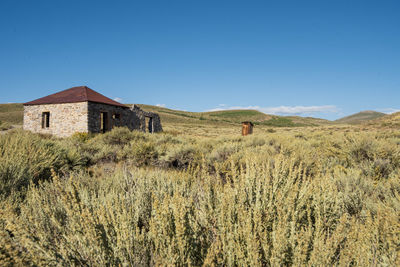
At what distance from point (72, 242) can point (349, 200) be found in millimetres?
3361

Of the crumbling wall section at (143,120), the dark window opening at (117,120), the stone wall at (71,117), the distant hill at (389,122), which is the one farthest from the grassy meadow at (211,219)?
the distant hill at (389,122)

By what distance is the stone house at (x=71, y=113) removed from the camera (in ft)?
52.0

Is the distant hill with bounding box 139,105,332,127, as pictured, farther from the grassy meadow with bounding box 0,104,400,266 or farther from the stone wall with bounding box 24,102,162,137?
the grassy meadow with bounding box 0,104,400,266

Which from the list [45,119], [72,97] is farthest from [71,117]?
[45,119]

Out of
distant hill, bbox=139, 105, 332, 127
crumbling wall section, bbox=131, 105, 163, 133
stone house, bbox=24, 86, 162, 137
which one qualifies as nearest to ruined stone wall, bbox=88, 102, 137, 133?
stone house, bbox=24, 86, 162, 137

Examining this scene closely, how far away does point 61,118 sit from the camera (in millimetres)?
16469

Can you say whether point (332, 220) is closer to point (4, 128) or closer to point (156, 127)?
point (156, 127)

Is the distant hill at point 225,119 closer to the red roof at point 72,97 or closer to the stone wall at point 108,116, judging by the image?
the stone wall at point 108,116

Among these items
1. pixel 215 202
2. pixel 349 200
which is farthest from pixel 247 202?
pixel 349 200

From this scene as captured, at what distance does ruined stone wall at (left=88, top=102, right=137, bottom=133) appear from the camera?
16.0m

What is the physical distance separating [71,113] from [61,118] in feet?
3.40

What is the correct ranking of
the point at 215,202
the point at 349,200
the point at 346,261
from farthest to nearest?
1. the point at 349,200
2. the point at 215,202
3. the point at 346,261

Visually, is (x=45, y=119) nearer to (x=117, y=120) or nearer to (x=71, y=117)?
(x=71, y=117)

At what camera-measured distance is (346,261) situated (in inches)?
56.8
